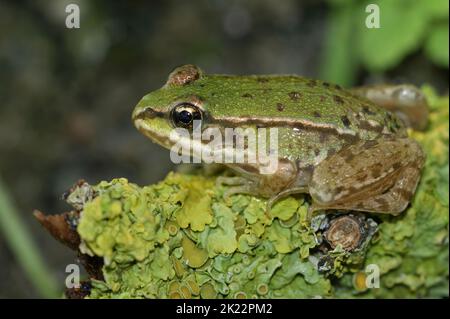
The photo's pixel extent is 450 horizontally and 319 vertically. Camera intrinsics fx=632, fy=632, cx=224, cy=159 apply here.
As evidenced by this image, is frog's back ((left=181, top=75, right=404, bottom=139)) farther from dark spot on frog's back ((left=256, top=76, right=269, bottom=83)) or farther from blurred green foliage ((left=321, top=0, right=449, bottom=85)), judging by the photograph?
blurred green foliage ((left=321, top=0, right=449, bottom=85))

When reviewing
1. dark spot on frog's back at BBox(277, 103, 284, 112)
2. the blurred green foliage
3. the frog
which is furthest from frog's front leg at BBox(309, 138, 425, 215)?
the blurred green foliage

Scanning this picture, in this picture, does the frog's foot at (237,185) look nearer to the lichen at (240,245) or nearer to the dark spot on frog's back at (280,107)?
the lichen at (240,245)

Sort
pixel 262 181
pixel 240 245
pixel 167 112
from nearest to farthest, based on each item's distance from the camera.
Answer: pixel 240 245 → pixel 262 181 → pixel 167 112

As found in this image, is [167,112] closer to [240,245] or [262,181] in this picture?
[262,181]

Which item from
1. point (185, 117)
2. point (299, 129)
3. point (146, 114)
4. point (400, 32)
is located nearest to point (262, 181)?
point (299, 129)

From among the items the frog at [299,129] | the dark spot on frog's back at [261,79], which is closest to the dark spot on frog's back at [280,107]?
the frog at [299,129]

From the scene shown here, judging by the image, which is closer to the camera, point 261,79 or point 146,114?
point 146,114
